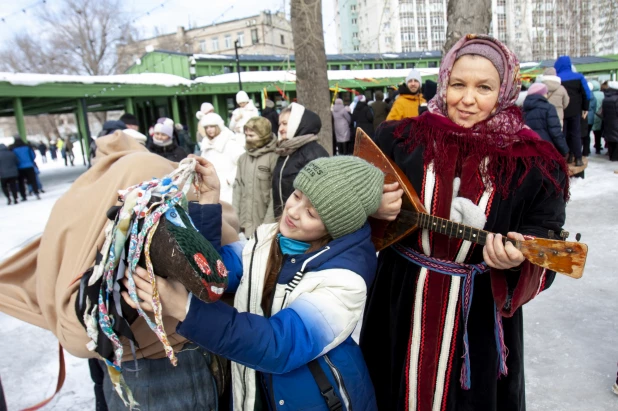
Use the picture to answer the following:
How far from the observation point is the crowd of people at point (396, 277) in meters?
1.24

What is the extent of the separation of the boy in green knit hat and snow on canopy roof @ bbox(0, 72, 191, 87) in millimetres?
13496

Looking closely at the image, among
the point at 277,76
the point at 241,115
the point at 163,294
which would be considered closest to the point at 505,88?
the point at 163,294

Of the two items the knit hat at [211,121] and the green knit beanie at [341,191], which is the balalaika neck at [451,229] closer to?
the green knit beanie at [341,191]

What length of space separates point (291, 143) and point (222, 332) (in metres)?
3.11

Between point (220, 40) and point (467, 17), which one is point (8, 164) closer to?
point (467, 17)

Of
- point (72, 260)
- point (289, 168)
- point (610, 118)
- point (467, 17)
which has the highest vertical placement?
point (467, 17)

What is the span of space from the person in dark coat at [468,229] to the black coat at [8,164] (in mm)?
10699

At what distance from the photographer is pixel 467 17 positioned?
3.91 metres

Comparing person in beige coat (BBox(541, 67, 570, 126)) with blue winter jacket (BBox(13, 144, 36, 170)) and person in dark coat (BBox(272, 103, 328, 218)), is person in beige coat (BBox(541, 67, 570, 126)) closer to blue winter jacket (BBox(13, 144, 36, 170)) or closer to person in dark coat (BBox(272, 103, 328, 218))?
person in dark coat (BBox(272, 103, 328, 218))

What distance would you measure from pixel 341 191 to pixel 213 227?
1.43 ft

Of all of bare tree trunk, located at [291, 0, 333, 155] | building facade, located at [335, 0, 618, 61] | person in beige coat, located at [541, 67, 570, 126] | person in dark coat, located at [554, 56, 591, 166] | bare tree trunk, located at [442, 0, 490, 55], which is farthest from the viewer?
building facade, located at [335, 0, 618, 61]

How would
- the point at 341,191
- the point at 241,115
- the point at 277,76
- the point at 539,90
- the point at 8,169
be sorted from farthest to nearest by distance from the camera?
the point at 277,76, the point at 8,169, the point at 241,115, the point at 539,90, the point at 341,191

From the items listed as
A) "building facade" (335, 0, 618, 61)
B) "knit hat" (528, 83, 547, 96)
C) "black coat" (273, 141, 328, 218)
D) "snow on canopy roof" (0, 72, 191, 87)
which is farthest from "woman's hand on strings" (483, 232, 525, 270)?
"building facade" (335, 0, 618, 61)

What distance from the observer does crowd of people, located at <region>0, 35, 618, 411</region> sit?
1243mm
